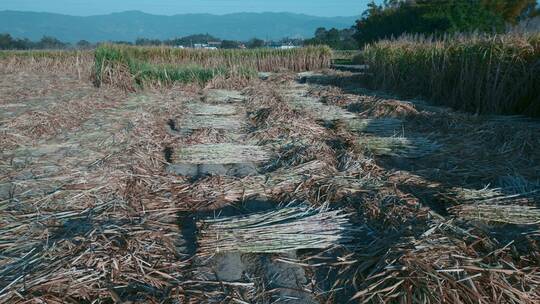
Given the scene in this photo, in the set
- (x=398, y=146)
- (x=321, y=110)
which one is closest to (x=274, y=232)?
(x=398, y=146)

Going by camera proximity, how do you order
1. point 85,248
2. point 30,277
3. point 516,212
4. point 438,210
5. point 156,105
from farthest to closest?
point 156,105 < point 438,210 < point 516,212 < point 85,248 < point 30,277

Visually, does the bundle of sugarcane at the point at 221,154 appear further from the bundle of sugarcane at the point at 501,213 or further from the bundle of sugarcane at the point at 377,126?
the bundle of sugarcane at the point at 501,213

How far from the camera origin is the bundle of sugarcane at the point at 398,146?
5.57m

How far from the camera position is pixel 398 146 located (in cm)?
579

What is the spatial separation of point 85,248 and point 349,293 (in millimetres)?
1733

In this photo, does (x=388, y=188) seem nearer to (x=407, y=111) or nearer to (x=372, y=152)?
(x=372, y=152)

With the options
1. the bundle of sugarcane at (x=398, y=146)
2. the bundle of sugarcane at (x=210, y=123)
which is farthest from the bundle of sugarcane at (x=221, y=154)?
the bundle of sugarcane at (x=210, y=123)

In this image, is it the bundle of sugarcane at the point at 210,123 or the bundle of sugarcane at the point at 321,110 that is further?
the bundle of sugarcane at the point at 321,110

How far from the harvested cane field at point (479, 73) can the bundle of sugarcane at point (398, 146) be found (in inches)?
127

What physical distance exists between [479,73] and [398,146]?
4.47 metres

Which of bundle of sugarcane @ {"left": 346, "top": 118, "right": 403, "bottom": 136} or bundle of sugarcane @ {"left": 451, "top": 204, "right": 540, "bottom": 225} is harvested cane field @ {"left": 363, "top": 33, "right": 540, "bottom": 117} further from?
bundle of sugarcane @ {"left": 451, "top": 204, "right": 540, "bottom": 225}

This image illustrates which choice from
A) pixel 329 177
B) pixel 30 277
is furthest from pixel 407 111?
pixel 30 277

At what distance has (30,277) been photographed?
8.57ft

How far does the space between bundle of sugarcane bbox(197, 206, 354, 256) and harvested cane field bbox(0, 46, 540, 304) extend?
0.01m
